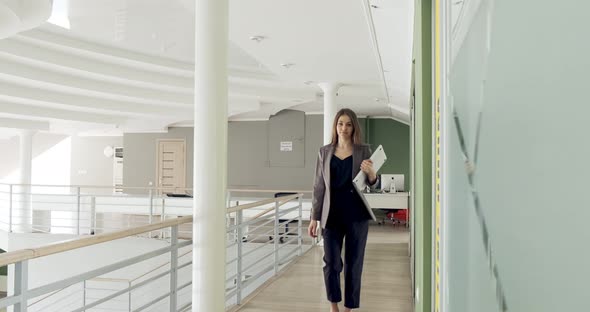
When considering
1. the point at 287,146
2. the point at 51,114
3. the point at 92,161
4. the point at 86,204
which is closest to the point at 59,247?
the point at 86,204

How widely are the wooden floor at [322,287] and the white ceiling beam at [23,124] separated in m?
6.38

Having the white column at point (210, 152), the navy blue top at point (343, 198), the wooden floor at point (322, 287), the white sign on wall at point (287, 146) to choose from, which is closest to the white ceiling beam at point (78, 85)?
the white sign on wall at point (287, 146)

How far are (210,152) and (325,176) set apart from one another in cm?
76

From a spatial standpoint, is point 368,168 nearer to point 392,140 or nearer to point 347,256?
point 347,256

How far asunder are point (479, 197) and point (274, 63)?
5.37 meters

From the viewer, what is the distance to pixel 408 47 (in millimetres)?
4242

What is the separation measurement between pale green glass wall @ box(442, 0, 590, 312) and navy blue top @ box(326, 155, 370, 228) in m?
2.27

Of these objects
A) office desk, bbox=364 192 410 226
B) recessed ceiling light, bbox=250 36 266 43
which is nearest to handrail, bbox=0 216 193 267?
recessed ceiling light, bbox=250 36 266 43

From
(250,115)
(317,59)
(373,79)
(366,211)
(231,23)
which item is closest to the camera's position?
(366,211)

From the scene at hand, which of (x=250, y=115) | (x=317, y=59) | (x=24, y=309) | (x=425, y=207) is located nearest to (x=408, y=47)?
(x=317, y=59)

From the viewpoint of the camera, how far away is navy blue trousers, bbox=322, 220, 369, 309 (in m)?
2.77

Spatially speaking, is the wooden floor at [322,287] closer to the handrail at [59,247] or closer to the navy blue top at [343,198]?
the navy blue top at [343,198]

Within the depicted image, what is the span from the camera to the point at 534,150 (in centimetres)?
26

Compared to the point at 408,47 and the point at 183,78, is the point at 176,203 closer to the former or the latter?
the point at 183,78
